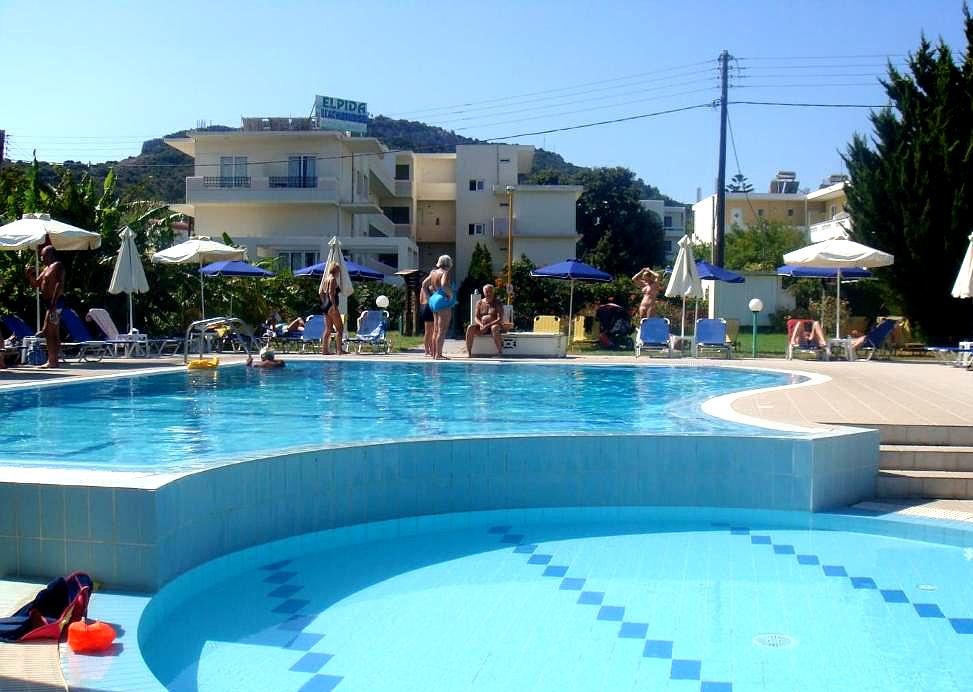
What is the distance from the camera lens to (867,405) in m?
10.2

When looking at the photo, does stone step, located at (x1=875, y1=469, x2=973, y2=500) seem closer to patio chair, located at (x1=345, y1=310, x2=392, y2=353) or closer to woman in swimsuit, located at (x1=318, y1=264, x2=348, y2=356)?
woman in swimsuit, located at (x1=318, y1=264, x2=348, y2=356)

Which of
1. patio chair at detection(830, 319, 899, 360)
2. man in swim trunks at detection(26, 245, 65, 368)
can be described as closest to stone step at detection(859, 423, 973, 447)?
patio chair at detection(830, 319, 899, 360)

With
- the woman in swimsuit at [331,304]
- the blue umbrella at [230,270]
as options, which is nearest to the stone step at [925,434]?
the woman in swimsuit at [331,304]

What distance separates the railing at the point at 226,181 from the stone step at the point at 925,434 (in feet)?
123

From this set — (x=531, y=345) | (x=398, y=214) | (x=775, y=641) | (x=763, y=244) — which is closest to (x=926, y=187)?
(x=531, y=345)

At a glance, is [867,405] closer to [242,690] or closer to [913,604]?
[913,604]

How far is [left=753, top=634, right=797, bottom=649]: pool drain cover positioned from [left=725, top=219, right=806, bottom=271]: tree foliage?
159ft

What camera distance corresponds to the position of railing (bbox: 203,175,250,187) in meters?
42.6

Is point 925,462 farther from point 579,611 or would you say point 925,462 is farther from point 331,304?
point 331,304

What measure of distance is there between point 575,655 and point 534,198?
44883 millimetres

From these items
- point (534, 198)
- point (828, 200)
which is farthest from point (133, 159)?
point (828, 200)

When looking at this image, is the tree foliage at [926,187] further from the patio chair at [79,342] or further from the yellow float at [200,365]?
the patio chair at [79,342]

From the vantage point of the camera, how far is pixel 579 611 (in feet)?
19.2

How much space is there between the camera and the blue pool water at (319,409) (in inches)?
315
